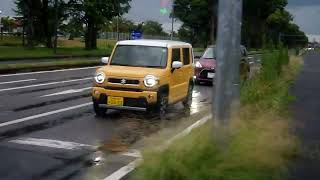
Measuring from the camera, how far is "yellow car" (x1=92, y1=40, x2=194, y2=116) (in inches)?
475

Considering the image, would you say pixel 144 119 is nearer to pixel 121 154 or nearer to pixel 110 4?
pixel 121 154

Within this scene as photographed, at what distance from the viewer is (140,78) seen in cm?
1206

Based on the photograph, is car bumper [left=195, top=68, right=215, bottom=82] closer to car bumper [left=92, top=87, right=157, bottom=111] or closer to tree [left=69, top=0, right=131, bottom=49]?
car bumper [left=92, top=87, right=157, bottom=111]

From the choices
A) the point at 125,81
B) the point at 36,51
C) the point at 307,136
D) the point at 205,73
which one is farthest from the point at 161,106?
the point at 36,51

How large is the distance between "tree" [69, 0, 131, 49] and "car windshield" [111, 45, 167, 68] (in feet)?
131

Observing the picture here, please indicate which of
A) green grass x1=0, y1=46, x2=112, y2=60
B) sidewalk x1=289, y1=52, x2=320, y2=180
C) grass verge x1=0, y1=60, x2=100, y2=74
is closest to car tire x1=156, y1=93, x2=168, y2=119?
sidewalk x1=289, y1=52, x2=320, y2=180

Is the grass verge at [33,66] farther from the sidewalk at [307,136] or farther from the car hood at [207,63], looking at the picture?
the sidewalk at [307,136]

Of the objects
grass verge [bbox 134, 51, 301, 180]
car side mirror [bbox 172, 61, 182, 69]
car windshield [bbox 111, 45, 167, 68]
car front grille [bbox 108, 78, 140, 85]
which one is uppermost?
car windshield [bbox 111, 45, 167, 68]

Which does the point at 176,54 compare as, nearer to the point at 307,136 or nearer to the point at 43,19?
the point at 307,136

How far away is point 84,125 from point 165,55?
9.04 feet

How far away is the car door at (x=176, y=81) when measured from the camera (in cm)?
1308

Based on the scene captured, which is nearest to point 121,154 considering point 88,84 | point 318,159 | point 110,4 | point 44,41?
point 318,159

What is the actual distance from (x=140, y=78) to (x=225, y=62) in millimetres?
6968

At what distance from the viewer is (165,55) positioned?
13.0m
